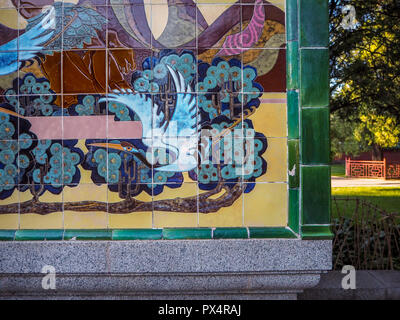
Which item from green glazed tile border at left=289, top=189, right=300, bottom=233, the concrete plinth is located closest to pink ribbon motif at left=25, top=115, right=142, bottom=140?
the concrete plinth

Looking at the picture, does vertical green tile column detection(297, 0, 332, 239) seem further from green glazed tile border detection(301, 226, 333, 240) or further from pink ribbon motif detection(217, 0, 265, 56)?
pink ribbon motif detection(217, 0, 265, 56)

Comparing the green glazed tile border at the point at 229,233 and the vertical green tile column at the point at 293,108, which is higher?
the vertical green tile column at the point at 293,108

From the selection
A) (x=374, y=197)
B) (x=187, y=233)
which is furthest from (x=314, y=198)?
(x=374, y=197)

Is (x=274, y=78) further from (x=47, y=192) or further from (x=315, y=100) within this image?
(x=47, y=192)

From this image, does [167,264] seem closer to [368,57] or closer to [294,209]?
[294,209]

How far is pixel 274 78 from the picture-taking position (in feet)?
11.8

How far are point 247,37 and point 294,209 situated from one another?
5.92 ft

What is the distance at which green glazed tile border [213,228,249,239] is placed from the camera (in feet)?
11.6

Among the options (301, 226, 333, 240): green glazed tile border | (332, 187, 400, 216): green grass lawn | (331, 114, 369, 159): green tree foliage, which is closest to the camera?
(301, 226, 333, 240): green glazed tile border

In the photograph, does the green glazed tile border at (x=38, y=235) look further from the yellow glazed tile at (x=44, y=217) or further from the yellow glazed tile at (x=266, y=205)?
the yellow glazed tile at (x=266, y=205)

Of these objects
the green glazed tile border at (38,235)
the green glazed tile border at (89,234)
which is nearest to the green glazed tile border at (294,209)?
the green glazed tile border at (89,234)

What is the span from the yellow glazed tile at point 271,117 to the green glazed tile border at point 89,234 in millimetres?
1847

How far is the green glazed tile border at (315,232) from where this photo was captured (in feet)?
11.5

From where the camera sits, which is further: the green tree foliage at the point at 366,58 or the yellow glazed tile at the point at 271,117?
the green tree foliage at the point at 366,58
